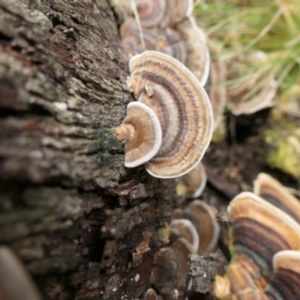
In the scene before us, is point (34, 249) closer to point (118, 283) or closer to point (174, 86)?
point (118, 283)

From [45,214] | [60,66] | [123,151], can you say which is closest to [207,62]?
[123,151]

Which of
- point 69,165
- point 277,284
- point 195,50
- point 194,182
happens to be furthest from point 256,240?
point 69,165

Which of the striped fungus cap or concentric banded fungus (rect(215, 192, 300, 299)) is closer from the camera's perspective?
the striped fungus cap

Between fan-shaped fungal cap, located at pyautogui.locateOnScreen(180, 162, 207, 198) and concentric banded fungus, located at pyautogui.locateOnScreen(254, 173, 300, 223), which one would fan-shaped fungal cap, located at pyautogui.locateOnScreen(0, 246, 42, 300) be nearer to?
fan-shaped fungal cap, located at pyautogui.locateOnScreen(180, 162, 207, 198)

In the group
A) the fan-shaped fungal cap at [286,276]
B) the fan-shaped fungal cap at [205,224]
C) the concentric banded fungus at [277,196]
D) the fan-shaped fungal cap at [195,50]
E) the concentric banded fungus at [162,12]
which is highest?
the concentric banded fungus at [162,12]

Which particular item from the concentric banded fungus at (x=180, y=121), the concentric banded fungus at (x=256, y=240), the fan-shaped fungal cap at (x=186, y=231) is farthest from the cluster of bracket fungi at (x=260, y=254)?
the concentric banded fungus at (x=180, y=121)

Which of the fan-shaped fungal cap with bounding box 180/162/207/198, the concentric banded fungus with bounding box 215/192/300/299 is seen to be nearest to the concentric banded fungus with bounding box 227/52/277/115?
the fan-shaped fungal cap with bounding box 180/162/207/198

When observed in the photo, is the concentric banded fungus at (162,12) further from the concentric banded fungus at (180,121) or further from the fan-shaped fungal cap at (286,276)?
the fan-shaped fungal cap at (286,276)

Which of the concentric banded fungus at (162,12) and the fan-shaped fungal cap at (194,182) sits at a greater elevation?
the concentric banded fungus at (162,12)
